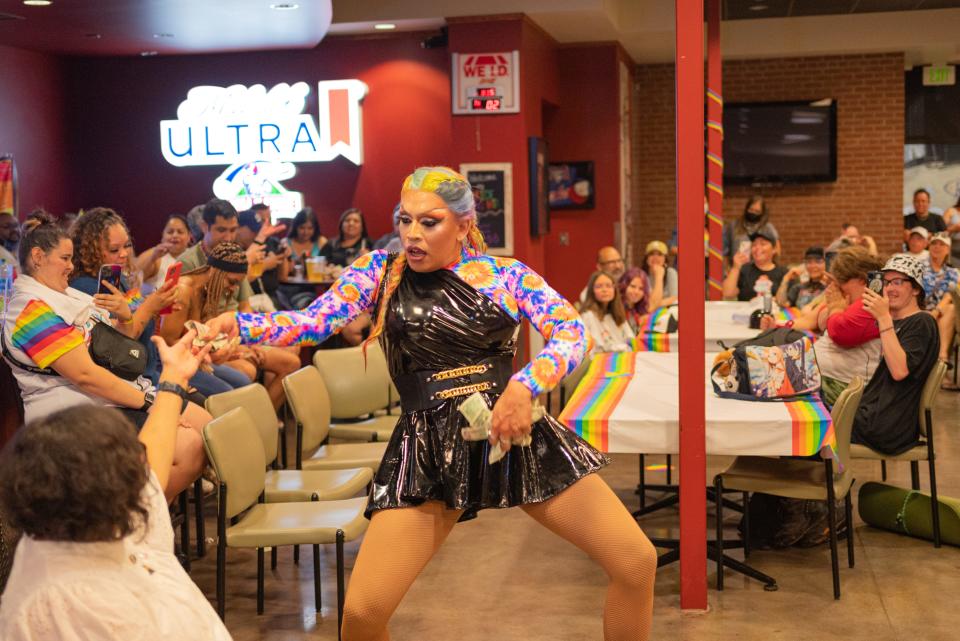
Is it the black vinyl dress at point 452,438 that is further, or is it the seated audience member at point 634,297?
the seated audience member at point 634,297

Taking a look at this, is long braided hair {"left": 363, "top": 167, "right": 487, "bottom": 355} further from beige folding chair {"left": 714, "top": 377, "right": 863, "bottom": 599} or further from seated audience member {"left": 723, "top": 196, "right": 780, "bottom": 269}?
seated audience member {"left": 723, "top": 196, "right": 780, "bottom": 269}

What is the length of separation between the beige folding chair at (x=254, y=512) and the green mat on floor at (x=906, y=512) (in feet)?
7.79

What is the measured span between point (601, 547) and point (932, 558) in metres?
2.44

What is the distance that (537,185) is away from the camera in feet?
31.8

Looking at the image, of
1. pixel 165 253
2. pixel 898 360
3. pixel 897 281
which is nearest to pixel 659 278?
pixel 165 253

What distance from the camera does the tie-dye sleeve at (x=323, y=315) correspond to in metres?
2.78

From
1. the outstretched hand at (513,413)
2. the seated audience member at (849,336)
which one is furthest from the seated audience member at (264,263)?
the outstretched hand at (513,413)

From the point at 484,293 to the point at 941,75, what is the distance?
12.6 metres

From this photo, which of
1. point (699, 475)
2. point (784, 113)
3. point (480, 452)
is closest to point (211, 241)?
point (699, 475)

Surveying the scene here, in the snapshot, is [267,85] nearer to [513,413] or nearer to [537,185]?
[537,185]

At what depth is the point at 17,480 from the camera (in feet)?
5.64

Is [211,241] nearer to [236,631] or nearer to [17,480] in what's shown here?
[236,631]

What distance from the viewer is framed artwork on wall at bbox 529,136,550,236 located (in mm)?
9586

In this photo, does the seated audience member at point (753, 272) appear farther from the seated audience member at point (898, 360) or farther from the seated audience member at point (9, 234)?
the seated audience member at point (9, 234)
